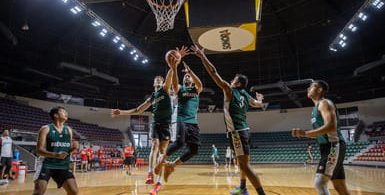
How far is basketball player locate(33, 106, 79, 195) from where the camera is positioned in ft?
12.6

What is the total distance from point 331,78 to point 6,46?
74.0 ft

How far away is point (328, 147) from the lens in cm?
364

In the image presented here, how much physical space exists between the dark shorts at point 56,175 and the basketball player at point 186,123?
1.44 metres

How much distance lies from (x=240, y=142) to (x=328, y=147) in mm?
1166

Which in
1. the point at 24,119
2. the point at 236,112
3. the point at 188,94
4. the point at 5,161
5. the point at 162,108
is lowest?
the point at 5,161

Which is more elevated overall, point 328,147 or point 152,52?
point 152,52

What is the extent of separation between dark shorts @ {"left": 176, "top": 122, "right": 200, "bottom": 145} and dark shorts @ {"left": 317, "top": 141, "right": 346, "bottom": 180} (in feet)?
7.05

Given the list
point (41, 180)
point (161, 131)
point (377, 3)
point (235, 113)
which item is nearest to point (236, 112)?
point (235, 113)

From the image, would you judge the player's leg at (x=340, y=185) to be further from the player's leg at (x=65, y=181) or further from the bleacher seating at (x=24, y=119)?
the bleacher seating at (x=24, y=119)

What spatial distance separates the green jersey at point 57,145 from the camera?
3.95 metres

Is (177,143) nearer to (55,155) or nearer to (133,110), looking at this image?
(133,110)

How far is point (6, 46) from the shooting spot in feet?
61.1

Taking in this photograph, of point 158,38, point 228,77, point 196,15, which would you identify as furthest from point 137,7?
point 228,77

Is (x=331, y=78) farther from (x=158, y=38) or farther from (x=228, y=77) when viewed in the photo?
(x=158, y=38)
